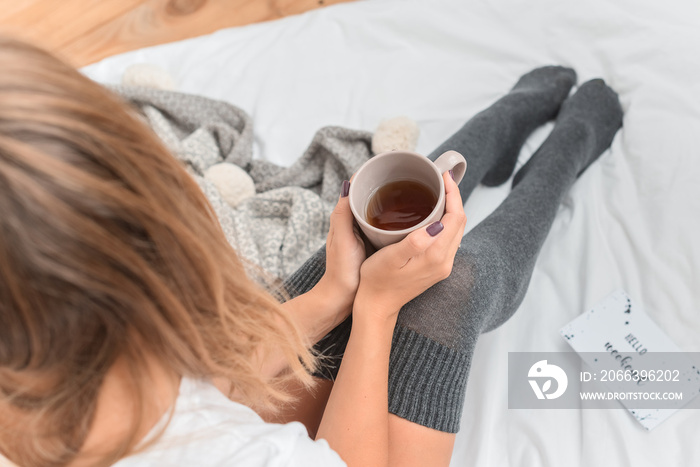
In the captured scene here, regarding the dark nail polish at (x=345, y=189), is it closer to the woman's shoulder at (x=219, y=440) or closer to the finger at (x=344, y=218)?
the finger at (x=344, y=218)

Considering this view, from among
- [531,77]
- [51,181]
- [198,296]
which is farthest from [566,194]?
[51,181]

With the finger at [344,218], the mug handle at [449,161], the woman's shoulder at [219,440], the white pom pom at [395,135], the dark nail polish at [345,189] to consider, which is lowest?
the white pom pom at [395,135]

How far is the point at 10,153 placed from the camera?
1.08ft

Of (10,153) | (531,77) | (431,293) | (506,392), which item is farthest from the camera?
(531,77)

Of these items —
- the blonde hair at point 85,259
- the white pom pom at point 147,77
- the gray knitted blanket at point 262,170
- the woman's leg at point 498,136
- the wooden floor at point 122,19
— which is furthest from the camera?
the wooden floor at point 122,19

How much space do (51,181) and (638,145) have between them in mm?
932

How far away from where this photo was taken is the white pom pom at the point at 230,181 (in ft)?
3.27

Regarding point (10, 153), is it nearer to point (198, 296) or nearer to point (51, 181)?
point (51, 181)

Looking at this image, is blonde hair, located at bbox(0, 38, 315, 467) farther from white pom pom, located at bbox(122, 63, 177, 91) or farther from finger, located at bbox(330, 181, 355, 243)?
white pom pom, located at bbox(122, 63, 177, 91)

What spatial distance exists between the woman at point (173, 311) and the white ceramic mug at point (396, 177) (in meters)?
0.02

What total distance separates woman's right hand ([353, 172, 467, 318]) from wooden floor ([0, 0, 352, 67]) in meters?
1.00

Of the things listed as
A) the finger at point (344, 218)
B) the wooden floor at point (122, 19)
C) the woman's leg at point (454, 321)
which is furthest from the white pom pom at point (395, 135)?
the wooden floor at point (122, 19)

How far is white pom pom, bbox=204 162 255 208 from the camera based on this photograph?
1.00 meters

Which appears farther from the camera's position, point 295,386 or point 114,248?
point 295,386
